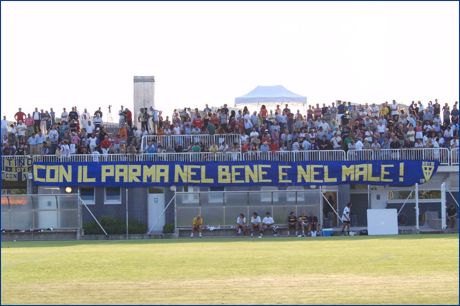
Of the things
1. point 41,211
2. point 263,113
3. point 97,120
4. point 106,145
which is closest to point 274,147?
point 263,113

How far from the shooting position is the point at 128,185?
179 ft

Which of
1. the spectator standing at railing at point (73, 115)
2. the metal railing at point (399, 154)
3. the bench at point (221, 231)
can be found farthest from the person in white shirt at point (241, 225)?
the spectator standing at railing at point (73, 115)

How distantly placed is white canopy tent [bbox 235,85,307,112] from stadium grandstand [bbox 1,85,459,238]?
15.0ft

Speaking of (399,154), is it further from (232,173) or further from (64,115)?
(64,115)

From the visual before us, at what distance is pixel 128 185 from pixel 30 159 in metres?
5.49

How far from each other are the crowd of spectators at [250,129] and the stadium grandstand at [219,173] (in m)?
0.08

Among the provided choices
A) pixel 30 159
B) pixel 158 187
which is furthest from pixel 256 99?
pixel 30 159

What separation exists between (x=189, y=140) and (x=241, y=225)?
260 inches

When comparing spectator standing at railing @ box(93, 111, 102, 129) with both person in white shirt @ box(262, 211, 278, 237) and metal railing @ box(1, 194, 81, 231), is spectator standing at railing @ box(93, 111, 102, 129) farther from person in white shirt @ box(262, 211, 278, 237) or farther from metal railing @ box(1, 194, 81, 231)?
person in white shirt @ box(262, 211, 278, 237)

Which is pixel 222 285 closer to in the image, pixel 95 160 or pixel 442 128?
pixel 95 160

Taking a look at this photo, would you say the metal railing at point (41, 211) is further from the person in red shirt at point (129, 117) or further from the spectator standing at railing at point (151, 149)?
the person in red shirt at point (129, 117)

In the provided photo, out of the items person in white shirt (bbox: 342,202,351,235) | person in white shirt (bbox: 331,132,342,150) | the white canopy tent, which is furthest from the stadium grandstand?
the white canopy tent

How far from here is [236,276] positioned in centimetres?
2308

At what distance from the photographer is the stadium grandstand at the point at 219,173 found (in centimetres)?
5328
